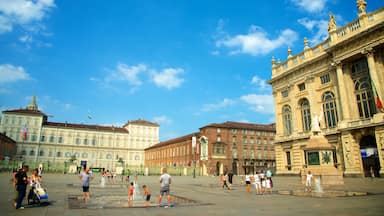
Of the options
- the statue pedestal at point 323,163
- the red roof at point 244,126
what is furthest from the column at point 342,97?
the red roof at point 244,126

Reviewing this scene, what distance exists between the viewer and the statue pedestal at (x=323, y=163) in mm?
21322

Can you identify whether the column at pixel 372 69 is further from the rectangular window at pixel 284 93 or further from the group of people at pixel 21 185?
the group of people at pixel 21 185

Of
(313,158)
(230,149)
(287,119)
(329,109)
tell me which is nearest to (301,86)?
(287,119)

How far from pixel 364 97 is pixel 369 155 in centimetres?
647

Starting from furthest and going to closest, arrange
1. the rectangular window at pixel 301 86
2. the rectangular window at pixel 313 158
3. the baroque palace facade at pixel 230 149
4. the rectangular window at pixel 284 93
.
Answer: the baroque palace facade at pixel 230 149 → the rectangular window at pixel 284 93 → the rectangular window at pixel 301 86 → the rectangular window at pixel 313 158

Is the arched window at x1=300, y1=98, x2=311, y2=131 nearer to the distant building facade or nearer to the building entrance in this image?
the building entrance

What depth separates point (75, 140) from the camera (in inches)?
3740

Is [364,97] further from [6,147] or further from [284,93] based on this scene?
[6,147]

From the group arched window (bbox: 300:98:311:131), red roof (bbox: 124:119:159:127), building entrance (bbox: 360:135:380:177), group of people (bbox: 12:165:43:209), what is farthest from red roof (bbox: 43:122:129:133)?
group of people (bbox: 12:165:43:209)

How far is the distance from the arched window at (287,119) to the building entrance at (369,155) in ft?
38.9

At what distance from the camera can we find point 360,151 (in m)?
29.5

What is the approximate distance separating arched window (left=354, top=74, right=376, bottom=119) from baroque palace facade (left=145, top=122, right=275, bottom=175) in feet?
121

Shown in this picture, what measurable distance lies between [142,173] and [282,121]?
3082cm

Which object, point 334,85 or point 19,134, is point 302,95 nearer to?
point 334,85
